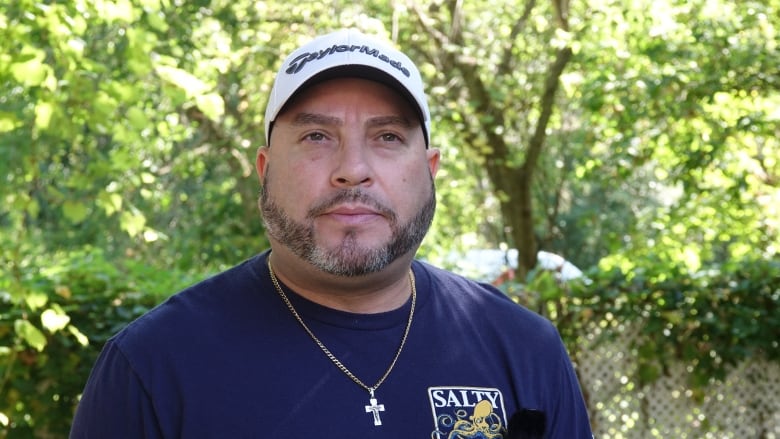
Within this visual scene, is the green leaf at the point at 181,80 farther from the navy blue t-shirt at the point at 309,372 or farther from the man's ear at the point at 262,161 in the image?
the navy blue t-shirt at the point at 309,372

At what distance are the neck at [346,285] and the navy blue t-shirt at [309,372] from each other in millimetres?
23

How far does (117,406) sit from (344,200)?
55 cm

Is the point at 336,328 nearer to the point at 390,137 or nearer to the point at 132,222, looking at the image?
the point at 390,137

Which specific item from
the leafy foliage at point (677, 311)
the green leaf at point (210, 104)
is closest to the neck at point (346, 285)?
the green leaf at point (210, 104)

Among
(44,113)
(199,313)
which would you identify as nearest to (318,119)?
(199,313)

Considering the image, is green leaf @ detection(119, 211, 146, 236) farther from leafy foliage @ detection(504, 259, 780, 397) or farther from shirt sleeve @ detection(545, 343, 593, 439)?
shirt sleeve @ detection(545, 343, 593, 439)

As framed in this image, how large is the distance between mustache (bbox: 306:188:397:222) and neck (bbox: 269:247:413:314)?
11cm

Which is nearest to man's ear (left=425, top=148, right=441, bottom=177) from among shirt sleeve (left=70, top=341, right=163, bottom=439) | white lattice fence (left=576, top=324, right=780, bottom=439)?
shirt sleeve (left=70, top=341, right=163, bottom=439)

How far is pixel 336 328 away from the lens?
200 centimetres

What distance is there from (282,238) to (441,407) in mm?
447

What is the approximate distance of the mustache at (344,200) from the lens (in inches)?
76.0

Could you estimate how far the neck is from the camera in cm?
199

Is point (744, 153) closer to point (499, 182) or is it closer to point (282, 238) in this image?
point (499, 182)

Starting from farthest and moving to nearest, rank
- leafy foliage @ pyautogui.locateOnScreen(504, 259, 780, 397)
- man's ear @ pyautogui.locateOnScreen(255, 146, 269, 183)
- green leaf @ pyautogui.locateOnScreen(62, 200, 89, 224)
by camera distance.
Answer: leafy foliage @ pyautogui.locateOnScreen(504, 259, 780, 397)
green leaf @ pyautogui.locateOnScreen(62, 200, 89, 224)
man's ear @ pyautogui.locateOnScreen(255, 146, 269, 183)
